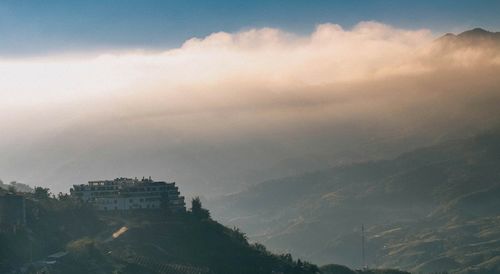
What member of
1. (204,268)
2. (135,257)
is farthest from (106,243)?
(204,268)

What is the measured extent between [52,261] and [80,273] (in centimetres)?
872

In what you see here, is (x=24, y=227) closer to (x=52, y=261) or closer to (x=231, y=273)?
(x=52, y=261)

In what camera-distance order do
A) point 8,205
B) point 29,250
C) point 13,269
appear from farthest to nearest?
point 8,205, point 29,250, point 13,269

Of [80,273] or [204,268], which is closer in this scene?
[80,273]

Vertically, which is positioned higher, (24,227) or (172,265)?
(24,227)

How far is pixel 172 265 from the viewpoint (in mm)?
193750

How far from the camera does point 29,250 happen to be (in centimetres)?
Result: 18700

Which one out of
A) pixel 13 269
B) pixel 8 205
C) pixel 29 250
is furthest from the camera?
pixel 8 205

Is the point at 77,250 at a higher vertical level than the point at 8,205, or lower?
lower

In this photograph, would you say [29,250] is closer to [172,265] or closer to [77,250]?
[77,250]

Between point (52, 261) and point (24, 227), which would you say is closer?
point (52, 261)

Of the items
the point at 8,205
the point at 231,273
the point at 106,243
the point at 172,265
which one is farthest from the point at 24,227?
the point at 231,273

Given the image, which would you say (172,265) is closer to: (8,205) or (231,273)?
(231,273)

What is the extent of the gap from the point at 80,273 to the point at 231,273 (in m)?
35.1
